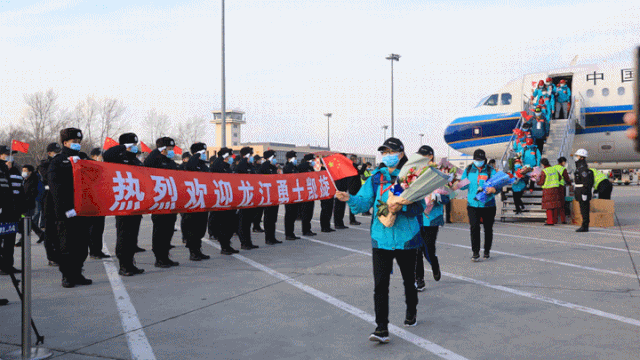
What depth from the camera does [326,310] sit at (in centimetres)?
581

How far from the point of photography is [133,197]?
25.6 feet

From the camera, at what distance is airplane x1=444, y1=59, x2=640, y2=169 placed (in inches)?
788

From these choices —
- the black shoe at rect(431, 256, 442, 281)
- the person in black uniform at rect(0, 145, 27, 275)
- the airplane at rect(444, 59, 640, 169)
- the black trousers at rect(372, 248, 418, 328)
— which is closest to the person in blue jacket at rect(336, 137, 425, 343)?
the black trousers at rect(372, 248, 418, 328)

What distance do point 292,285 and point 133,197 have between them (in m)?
2.83

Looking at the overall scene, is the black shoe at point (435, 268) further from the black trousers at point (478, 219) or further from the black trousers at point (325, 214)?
the black trousers at point (325, 214)

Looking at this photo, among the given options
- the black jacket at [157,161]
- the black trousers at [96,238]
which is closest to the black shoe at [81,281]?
the black jacket at [157,161]

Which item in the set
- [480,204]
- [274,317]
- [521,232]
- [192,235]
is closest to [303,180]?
[192,235]

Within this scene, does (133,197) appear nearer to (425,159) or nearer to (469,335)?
(425,159)

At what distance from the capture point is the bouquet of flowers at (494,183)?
26.8 ft

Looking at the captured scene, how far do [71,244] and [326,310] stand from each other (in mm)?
3795

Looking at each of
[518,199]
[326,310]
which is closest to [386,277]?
[326,310]

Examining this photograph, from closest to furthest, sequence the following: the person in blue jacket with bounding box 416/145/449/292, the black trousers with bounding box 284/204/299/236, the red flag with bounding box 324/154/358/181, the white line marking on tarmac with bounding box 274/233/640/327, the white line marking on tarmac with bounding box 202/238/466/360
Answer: the white line marking on tarmac with bounding box 202/238/466/360
the red flag with bounding box 324/154/358/181
the white line marking on tarmac with bounding box 274/233/640/327
the person in blue jacket with bounding box 416/145/449/292
the black trousers with bounding box 284/204/299/236

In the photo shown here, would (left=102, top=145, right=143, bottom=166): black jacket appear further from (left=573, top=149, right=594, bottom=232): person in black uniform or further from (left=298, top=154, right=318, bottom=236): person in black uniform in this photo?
(left=573, top=149, right=594, bottom=232): person in black uniform

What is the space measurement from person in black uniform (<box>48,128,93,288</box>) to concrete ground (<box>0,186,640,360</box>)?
28 cm
